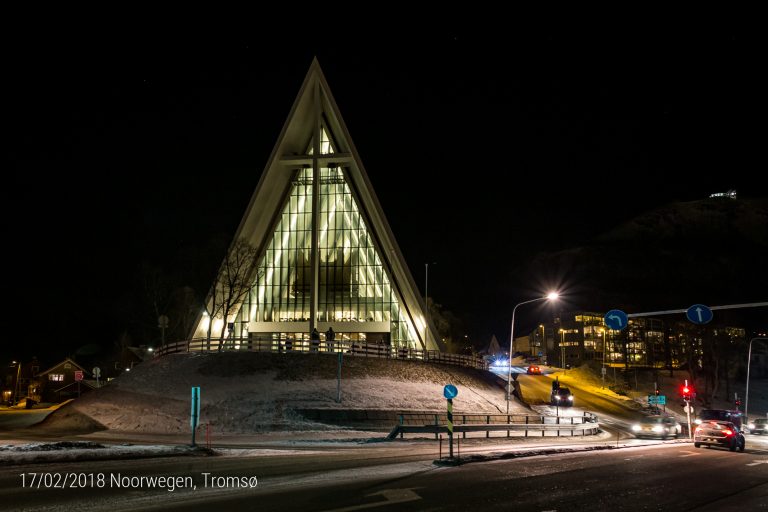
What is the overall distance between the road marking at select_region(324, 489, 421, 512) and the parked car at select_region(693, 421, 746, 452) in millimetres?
16499

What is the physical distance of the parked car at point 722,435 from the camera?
2203 cm

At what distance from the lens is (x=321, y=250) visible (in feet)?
173

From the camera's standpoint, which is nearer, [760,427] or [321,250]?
[760,427]

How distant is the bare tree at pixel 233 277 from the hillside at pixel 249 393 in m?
9.46

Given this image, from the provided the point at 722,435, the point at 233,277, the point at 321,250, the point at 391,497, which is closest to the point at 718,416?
the point at 722,435

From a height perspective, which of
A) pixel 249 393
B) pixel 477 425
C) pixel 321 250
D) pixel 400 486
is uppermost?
pixel 321 250

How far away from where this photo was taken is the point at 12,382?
246 feet

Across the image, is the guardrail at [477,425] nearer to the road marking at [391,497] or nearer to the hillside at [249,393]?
the hillside at [249,393]

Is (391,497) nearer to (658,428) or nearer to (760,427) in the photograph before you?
(658,428)

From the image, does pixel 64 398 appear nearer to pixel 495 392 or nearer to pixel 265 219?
pixel 265 219

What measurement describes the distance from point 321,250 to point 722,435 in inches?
1402

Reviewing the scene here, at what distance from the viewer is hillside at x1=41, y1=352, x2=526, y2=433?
2780 cm

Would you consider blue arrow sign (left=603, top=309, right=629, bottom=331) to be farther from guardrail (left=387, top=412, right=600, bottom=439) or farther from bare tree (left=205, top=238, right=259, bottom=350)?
bare tree (left=205, top=238, right=259, bottom=350)

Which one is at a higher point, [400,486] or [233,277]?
[233,277]
